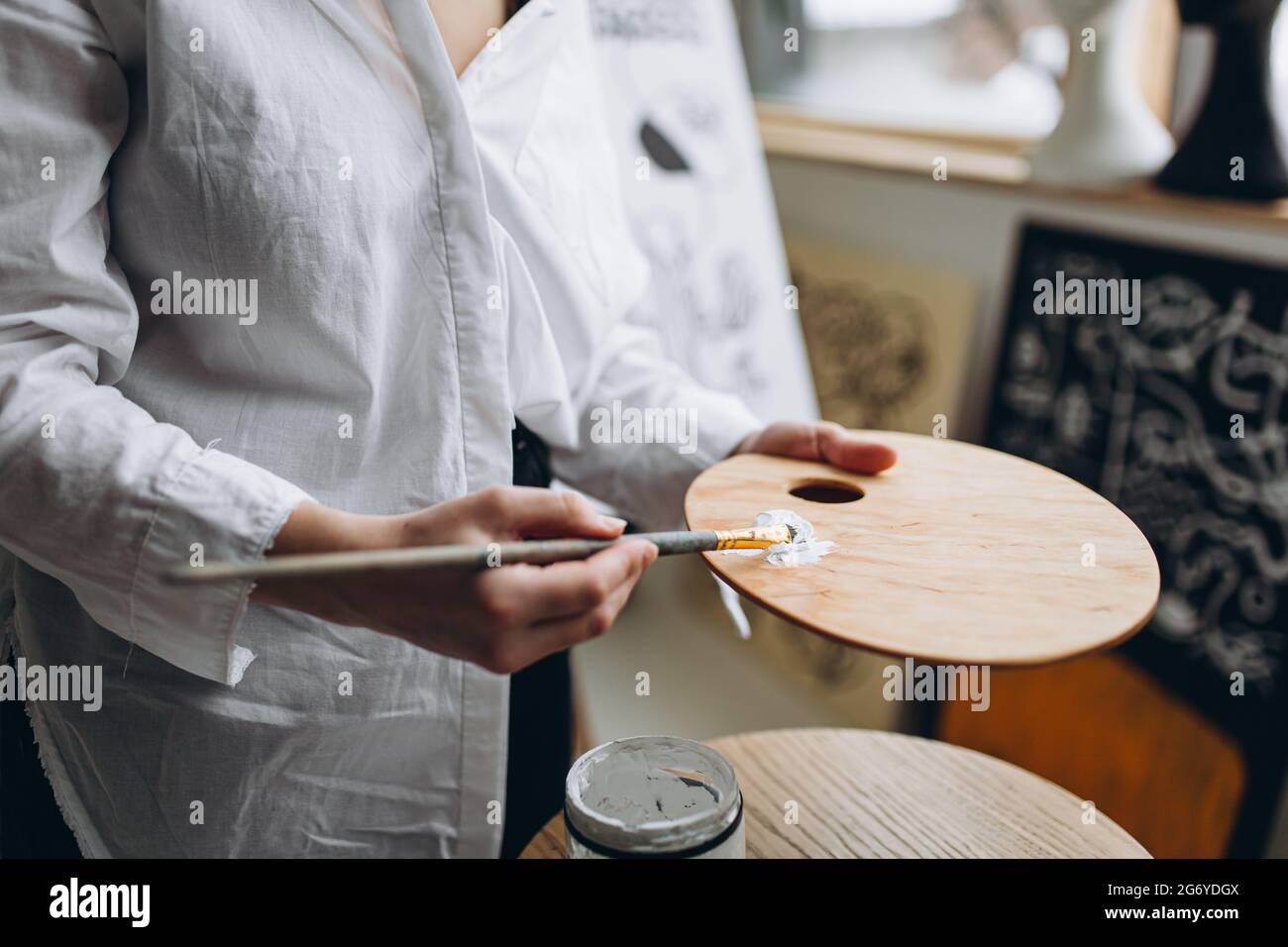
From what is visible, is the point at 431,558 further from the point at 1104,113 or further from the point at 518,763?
the point at 1104,113

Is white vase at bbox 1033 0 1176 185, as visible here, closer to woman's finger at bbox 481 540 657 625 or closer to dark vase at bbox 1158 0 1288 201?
dark vase at bbox 1158 0 1288 201

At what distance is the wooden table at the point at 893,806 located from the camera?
2.36 ft

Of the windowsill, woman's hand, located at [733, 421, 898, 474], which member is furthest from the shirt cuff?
the windowsill

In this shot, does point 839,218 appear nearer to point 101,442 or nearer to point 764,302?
point 764,302

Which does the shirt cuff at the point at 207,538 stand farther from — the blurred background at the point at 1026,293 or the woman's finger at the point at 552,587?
the blurred background at the point at 1026,293

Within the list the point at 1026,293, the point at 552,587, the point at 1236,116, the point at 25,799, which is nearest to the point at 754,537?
the point at 552,587

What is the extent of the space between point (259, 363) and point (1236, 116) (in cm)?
124

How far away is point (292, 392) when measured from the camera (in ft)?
2.19

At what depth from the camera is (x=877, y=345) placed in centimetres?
203

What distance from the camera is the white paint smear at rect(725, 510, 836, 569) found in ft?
2.02

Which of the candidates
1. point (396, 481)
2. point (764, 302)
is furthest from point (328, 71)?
point (764, 302)

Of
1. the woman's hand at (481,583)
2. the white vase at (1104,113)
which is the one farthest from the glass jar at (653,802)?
the white vase at (1104,113)

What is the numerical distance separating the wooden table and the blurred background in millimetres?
601

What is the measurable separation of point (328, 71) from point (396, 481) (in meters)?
0.28
